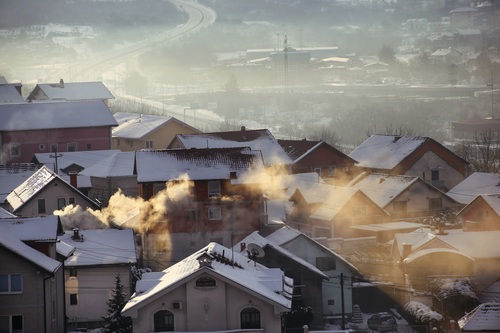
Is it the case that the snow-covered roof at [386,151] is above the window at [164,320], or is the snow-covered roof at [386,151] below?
above

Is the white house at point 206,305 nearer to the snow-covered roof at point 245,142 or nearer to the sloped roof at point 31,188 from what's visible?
the sloped roof at point 31,188

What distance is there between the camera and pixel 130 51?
7844 cm

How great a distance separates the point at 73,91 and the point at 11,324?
26468 millimetres

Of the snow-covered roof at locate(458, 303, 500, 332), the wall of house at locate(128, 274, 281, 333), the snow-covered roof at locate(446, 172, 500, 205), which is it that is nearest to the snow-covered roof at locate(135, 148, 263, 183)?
the snow-covered roof at locate(446, 172, 500, 205)

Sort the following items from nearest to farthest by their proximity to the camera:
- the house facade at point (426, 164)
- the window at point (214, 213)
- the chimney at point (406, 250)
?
the chimney at point (406, 250) < the window at point (214, 213) < the house facade at point (426, 164)

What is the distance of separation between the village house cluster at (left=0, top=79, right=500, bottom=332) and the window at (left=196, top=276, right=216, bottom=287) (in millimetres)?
10

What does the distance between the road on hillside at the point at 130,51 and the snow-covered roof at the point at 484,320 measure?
144 ft

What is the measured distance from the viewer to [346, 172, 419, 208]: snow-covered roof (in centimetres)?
2255

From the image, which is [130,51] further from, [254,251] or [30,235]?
[30,235]

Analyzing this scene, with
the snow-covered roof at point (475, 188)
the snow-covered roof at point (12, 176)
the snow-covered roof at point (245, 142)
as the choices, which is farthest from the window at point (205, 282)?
the snow-covered roof at point (245, 142)

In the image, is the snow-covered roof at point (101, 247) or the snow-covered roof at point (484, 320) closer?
the snow-covered roof at point (484, 320)

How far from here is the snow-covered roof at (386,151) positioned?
2666 centimetres

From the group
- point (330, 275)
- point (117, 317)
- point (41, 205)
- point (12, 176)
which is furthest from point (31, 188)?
point (117, 317)

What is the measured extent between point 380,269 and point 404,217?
4251 millimetres
